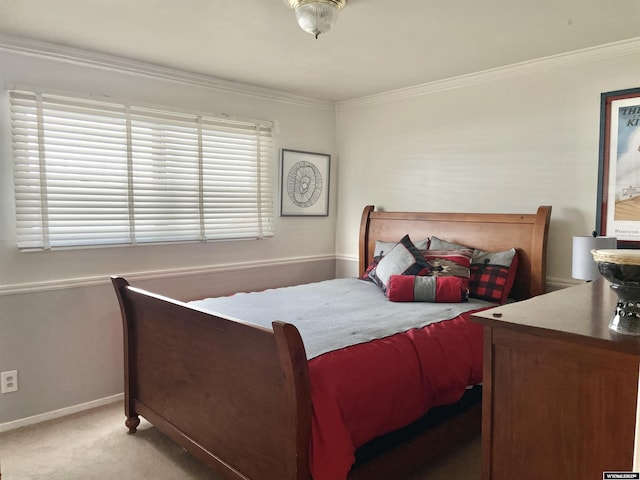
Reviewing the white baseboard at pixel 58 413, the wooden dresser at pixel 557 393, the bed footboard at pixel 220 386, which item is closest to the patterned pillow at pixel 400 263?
the bed footboard at pixel 220 386

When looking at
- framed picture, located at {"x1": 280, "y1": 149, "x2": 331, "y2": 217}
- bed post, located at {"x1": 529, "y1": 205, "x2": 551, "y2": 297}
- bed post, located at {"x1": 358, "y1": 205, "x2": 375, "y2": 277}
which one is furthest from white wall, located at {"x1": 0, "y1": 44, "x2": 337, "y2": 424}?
bed post, located at {"x1": 529, "y1": 205, "x2": 551, "y2": 297}

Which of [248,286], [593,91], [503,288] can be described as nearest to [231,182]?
[248,286]

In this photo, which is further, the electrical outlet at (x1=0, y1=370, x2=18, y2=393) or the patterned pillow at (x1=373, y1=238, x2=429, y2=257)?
the patterned pillow at (x1=373, y1=238, x2=429, y2=257)

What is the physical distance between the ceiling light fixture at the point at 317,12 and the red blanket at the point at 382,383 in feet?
5.15

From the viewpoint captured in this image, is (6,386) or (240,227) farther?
(240,227)

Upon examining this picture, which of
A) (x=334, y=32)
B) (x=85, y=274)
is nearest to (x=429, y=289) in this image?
(x=334, y=32)

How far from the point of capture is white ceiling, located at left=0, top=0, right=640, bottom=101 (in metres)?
2.40

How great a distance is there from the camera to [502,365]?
4.45 ft

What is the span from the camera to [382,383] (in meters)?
2.04

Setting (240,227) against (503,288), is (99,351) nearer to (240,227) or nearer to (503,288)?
(240,227)

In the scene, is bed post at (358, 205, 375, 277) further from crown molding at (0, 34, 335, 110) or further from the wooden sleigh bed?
the wooden sleigh bed

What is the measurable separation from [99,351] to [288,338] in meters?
2.10

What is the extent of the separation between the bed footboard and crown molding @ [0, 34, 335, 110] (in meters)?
1.48

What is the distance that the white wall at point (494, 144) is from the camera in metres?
3.15
